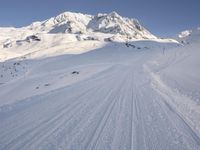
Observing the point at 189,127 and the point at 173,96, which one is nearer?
the point at 189,127

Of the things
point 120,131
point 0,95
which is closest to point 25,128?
point 120,131

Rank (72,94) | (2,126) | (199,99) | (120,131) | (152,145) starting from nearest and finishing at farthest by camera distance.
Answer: (152,145) → (120,131) → (2,126) → (199,99) → (72,94)

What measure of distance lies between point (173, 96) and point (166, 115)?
371 centimetres

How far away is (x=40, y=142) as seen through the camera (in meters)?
6.99

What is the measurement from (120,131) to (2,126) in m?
3.57

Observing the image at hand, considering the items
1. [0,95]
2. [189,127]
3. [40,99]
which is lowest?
[0,95]

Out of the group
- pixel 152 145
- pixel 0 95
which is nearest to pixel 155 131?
pixel 152 145

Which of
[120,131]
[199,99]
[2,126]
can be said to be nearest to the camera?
[120,131]

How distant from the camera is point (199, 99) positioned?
12.4 m

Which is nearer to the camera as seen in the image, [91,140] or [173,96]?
[91,140]

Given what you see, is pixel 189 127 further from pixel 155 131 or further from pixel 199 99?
pixel 199 99

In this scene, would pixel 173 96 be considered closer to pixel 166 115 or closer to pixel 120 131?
pixel 166 115

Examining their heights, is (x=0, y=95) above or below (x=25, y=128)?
below

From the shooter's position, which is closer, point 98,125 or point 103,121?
point 98,125
